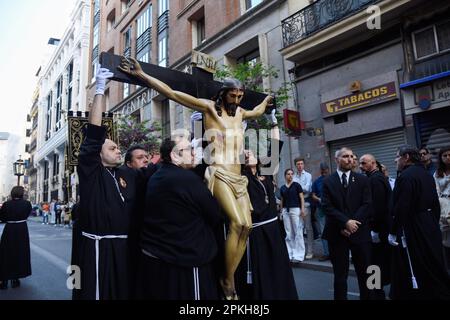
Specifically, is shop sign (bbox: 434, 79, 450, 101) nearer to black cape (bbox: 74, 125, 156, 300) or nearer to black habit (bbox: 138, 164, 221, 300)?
black habit (bbox: 138, 164, 221, 300)

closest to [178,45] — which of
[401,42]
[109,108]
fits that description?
[109,108]

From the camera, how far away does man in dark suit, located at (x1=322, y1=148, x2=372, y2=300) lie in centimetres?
416

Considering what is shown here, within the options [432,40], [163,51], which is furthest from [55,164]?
[432,40]

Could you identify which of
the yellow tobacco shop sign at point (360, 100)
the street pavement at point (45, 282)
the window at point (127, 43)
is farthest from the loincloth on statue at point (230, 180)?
the window at point (127, 43)

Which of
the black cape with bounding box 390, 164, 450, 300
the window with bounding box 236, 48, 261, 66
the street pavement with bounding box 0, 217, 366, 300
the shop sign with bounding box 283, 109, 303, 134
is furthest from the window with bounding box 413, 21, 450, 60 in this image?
the black cape with bounding box 390, 164, 450, 300

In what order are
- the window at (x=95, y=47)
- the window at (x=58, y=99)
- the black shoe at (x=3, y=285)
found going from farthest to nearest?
the window at (x=58, y=99) → the window at (x=95, y=47) → the black shoe at (x=3, y=285)

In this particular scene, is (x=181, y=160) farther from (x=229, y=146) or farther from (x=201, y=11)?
(x=201, y=11)

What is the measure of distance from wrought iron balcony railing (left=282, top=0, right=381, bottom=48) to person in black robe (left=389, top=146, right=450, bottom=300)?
8.17m

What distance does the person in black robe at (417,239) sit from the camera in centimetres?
410

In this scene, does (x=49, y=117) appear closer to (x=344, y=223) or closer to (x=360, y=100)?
(x=360, y=100)

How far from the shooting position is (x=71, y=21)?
139 ft

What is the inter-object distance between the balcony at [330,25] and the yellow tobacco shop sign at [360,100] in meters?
1.76

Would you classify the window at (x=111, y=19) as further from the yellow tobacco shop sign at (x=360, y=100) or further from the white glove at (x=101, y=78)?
the white glove at (x=101, y=78)
